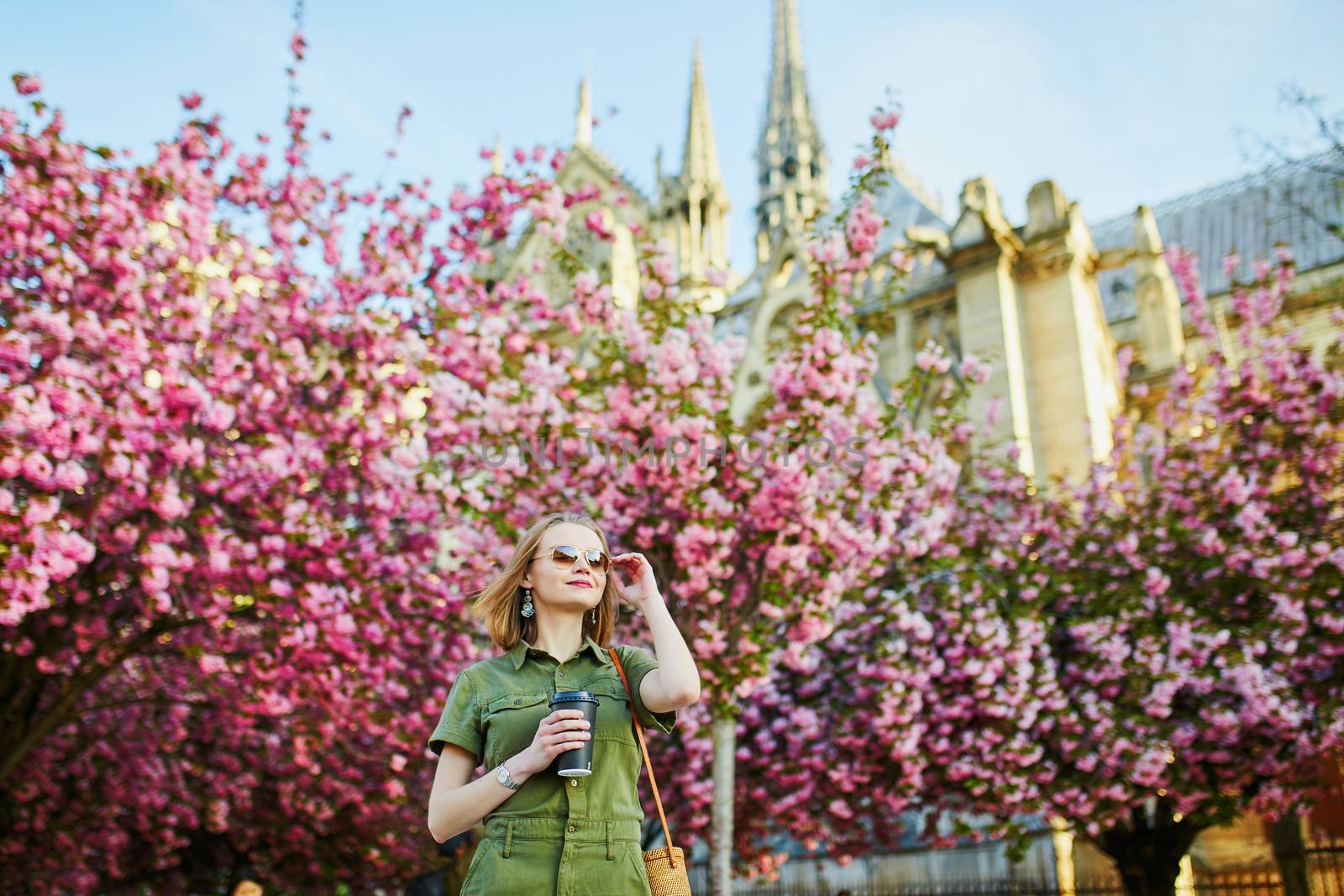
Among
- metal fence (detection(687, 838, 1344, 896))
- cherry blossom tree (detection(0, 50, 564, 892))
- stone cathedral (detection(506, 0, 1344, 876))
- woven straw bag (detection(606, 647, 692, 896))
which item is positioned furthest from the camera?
stone cathedral (detection(506, 0, 1344, 876))

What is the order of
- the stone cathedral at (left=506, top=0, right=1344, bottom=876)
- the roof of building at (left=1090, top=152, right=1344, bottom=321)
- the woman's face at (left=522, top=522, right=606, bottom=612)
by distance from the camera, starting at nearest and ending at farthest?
the woman's face at (left=522, top=522, right=606, bottom=612) → the stone cathedral at (left=506, top=0, right=1344, bottom=876) → the roof of building at (left=1090, top=152, right=1344, bottom=321)

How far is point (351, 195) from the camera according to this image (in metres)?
11.8

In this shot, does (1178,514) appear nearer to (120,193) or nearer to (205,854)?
(120,193)

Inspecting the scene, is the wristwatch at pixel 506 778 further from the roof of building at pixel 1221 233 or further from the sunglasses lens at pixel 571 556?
the roof of building at pixel 1221 233

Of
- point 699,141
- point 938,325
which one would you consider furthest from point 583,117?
point 938,325

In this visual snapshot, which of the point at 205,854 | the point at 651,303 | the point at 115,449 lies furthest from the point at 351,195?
the point at 205,854

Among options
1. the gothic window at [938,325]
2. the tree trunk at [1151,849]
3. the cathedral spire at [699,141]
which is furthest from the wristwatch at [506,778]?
the cathedral spire at [699,141]

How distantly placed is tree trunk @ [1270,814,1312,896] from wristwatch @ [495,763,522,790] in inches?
594

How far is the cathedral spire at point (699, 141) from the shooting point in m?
42.6

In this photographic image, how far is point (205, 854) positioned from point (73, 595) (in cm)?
1067

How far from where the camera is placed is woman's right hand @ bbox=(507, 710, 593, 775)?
271cm

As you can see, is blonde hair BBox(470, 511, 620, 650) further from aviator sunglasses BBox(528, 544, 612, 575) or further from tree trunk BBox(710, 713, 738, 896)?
tree trunk BBox(710, 713, 738, 896)

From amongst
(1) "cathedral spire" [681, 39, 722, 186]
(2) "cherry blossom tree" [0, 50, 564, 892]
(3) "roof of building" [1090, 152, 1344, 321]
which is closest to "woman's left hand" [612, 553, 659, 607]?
(2) "cherry blossom tree" [0, 50, 564, 892]

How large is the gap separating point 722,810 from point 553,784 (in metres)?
6.48
